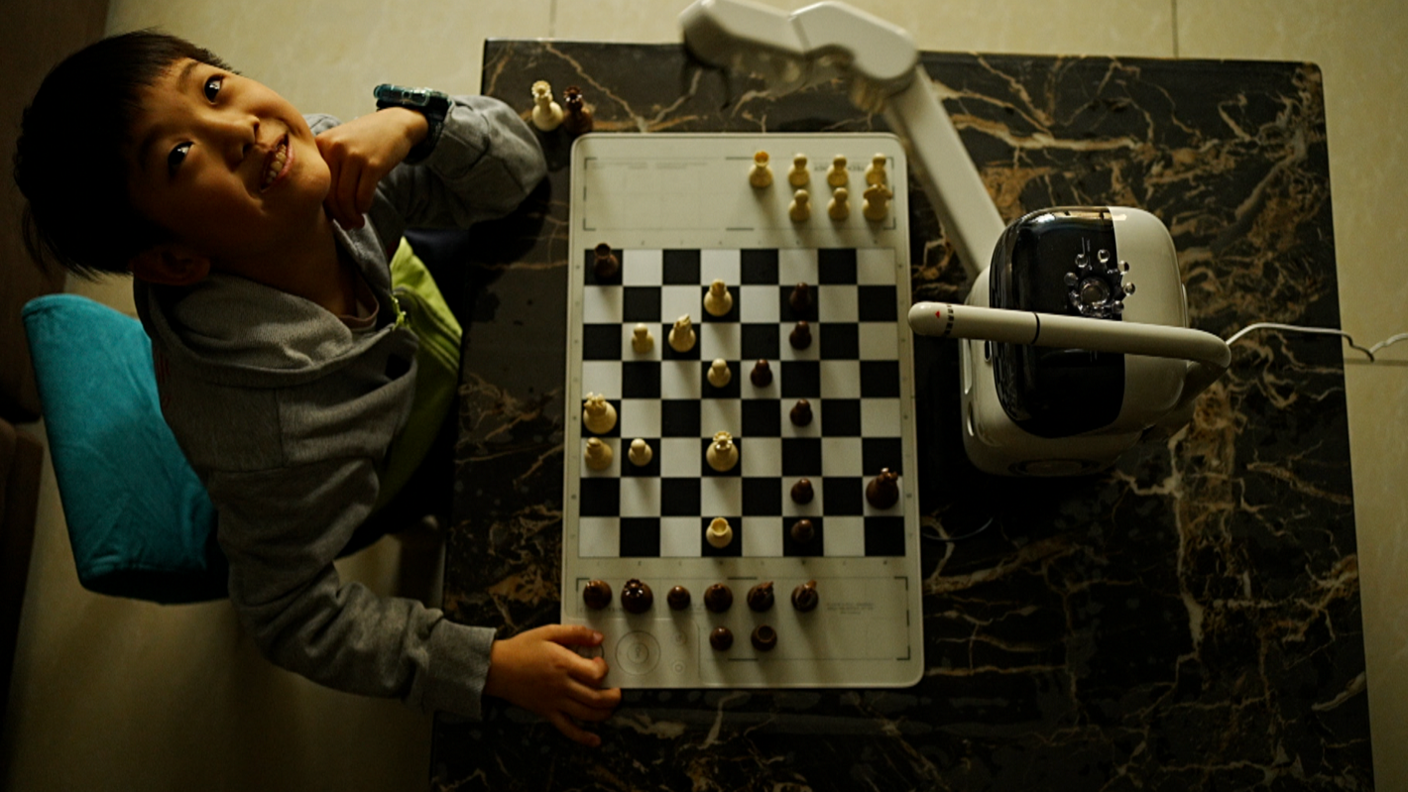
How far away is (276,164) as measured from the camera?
957 mm

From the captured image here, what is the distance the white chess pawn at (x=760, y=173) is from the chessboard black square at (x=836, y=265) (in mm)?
124

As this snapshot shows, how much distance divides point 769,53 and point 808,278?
1.07 feet

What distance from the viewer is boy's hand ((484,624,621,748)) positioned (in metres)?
1.07

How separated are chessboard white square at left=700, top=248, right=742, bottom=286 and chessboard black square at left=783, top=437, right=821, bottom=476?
0.77 feet

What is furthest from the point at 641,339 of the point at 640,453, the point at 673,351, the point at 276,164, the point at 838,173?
the point at 276,164

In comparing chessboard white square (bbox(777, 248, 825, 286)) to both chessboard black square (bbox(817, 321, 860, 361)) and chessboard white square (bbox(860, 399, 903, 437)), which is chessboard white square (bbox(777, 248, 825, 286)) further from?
chessboard white square (bbox(860, 399, 903, 437))

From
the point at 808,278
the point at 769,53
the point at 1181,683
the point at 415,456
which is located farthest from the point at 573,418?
the point at 1181,683

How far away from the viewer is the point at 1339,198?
189cm

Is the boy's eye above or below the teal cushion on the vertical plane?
above

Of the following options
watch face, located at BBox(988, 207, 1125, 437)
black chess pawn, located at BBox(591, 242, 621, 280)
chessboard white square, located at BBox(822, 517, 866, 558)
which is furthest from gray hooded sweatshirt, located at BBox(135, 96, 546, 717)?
watch face, located at BBox(988, 207, 1125, 437)

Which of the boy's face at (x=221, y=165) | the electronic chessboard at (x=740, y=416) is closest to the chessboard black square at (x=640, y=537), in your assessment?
the electronic chessboard at (x=740, y=416)

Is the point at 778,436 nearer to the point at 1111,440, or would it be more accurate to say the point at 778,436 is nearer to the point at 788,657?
the point at 788,657

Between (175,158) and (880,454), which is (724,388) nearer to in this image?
(880,454)

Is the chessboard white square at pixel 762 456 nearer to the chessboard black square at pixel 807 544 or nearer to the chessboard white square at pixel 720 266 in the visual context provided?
the chessboard black square at pixel 807 544
